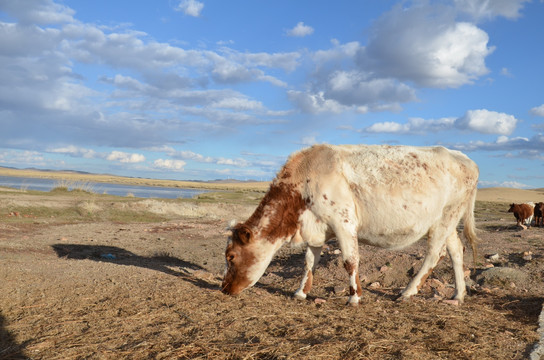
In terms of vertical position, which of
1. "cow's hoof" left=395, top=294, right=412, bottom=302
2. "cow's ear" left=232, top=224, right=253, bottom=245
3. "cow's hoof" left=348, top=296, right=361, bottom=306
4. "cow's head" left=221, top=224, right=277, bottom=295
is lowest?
"cow's hoof" left=395, top=294, right=412, bottom=302

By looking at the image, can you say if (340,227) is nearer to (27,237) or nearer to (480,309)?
(480,309)

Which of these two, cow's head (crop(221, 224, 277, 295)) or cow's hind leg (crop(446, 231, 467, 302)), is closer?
cow's head (crop(221, 224, 277, 295))

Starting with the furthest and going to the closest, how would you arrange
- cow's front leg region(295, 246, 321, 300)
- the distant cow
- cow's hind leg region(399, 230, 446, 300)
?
the distant cow, cow's hind leg region(399, 230, 446, 300), cow's front leg region(295, 246, 321, 300)

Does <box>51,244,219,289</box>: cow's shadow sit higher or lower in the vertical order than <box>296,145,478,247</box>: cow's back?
lower

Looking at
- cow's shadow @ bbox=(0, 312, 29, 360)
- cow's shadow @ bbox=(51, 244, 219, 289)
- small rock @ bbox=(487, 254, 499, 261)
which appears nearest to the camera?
cow's shadow @ bbox=(0, 312, 29, 360)

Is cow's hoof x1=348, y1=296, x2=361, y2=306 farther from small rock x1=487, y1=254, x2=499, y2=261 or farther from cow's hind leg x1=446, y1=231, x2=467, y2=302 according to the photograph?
small rock x1=487, y1=254, x2=499, y2=261

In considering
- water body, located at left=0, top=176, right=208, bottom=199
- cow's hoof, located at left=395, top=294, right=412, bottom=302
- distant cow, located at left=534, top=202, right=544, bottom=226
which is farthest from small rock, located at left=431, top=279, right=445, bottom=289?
water body, located at left=0, top=176, right=208, bottom=199

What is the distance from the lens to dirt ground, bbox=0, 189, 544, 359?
4180 mm

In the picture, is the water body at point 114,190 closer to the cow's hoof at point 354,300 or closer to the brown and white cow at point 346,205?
the brown and white cow at point 346,205

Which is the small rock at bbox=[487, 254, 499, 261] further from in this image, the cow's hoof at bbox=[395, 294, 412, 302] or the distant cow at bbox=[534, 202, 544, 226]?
the distant cow at bbox=[534, 202, 544, 226]

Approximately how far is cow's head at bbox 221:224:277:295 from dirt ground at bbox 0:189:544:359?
0.72ft

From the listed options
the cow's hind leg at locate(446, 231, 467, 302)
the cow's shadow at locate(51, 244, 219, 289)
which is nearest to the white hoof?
the cow's hind leg at locate(446, 231, 467, 302)

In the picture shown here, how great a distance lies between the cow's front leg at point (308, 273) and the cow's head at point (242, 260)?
3.00ft

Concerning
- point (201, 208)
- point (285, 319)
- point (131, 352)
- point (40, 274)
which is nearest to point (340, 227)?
point (285, 319)
